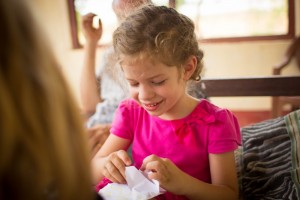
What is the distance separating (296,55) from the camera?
3.30 metres

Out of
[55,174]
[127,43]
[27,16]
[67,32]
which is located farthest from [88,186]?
[67,32]

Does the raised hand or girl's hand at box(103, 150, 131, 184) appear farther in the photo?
the raised hand

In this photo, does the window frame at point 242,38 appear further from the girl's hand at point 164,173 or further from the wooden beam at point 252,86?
the girl's hand at point 164,173

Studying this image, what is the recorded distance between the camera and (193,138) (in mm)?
936

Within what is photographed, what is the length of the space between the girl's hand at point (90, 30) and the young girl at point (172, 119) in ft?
1.57

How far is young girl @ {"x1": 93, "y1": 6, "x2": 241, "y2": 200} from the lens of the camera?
2.80 ft

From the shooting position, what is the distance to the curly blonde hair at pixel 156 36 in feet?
2.83

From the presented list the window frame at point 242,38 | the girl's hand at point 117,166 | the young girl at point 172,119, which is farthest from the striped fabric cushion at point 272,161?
the window frame at point 242,38

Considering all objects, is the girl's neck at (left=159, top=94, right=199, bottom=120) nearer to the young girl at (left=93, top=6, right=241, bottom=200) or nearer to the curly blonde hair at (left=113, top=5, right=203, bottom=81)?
the young girl at (left=93, top=6, right=241, bottom=200)

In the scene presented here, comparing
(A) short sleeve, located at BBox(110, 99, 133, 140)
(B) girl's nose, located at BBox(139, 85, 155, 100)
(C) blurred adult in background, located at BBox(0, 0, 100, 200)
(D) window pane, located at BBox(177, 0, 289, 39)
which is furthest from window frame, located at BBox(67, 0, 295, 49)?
(C) blurred adult in background, located at BBox(0, 0, 100, 200)

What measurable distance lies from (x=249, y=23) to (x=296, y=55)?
0.54 m

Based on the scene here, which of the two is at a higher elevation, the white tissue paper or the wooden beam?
the wooden beam

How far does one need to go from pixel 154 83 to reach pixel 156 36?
0.35ft

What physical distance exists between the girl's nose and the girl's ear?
4.6 inches
